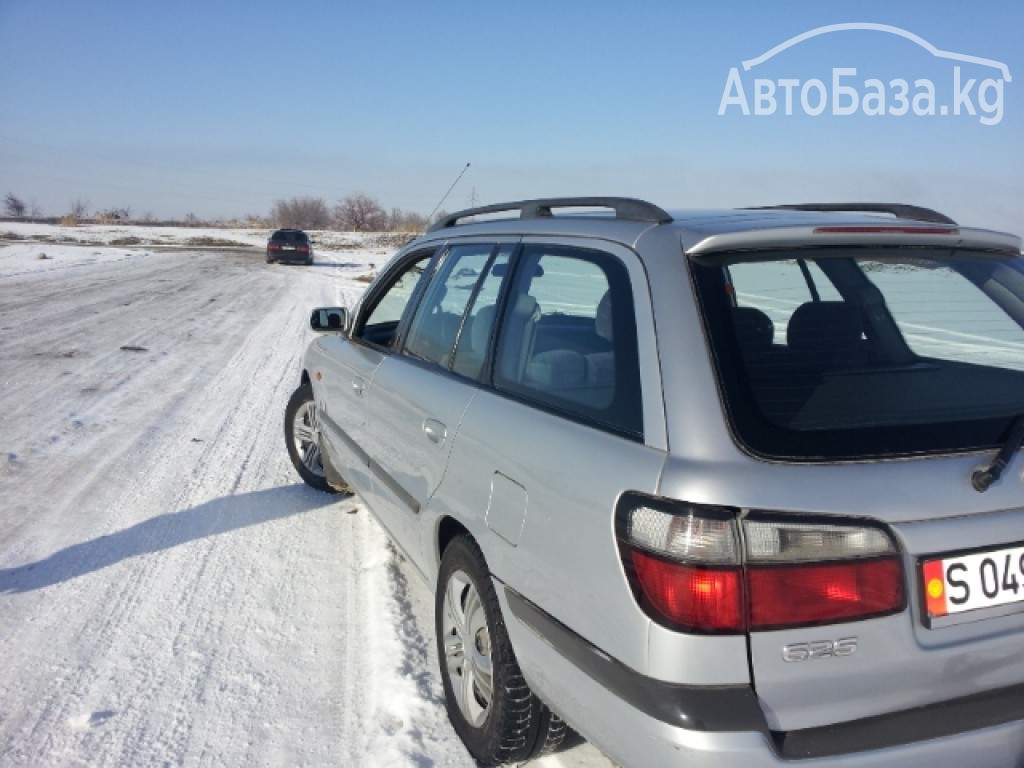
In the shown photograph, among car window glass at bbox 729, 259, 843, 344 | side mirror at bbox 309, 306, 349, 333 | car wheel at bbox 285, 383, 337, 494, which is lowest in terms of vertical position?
car wheel at bbox 285, 383, 337, 494

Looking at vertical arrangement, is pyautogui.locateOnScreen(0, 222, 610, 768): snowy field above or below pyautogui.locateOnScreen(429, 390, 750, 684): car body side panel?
below

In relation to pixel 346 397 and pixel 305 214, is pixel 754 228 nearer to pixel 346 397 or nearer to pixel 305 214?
pixel 346 397

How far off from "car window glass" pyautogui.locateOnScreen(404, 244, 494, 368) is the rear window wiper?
1.91m

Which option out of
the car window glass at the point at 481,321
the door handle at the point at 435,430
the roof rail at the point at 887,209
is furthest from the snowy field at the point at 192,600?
the roof rail at the point at 887,209

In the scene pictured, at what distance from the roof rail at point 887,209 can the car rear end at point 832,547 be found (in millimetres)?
936

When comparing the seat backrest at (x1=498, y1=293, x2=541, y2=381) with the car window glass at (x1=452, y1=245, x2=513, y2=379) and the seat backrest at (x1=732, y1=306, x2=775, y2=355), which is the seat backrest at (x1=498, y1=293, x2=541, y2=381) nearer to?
the car window glass at (x1=452, y1=245, x2=513, y2=379)

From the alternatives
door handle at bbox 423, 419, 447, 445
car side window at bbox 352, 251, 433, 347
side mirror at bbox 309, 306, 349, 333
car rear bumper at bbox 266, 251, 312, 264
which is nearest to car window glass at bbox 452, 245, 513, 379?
door handle at bbox 423, 419, 447, 445

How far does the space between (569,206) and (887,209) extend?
1157 mm

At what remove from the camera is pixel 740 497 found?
1.81 m

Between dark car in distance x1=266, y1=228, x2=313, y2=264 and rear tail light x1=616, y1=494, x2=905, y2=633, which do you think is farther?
dark car in distance x1=266, y1=228, x2=313, y2=264

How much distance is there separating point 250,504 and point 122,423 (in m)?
2.42

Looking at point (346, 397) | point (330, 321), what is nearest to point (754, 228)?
point (346, 397)

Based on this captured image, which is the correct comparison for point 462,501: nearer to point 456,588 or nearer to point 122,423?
point 456,588

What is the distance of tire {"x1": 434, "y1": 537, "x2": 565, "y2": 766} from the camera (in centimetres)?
258
